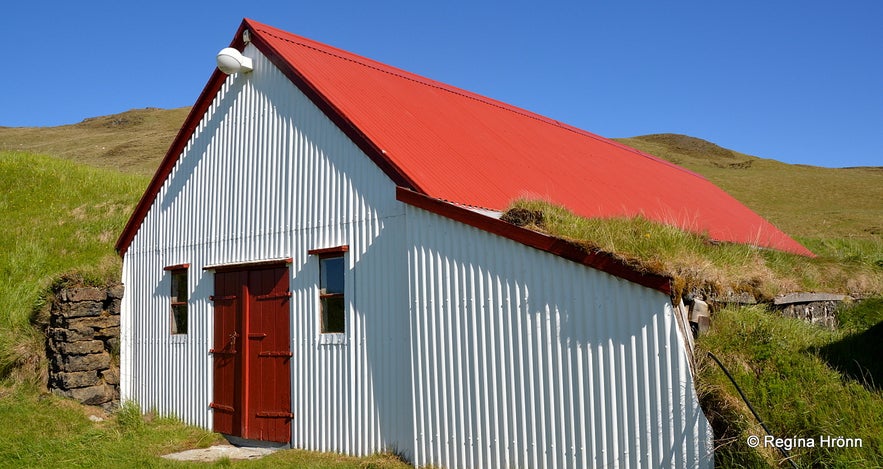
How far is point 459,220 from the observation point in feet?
28.5

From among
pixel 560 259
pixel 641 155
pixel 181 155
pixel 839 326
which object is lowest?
pixel 839 326

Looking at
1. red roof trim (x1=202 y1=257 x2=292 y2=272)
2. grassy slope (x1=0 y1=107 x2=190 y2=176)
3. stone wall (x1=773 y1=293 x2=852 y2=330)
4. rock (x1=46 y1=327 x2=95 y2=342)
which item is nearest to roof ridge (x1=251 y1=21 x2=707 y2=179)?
red roof trim (x1=202 y1=257 x2=292 y2=272)

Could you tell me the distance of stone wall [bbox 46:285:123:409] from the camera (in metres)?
13.2

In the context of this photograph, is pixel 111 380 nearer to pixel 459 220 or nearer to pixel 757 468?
pixel 459 220

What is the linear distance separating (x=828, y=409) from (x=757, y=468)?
0.82m

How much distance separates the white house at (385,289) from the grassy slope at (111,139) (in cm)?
2656

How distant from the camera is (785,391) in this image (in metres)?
6.61

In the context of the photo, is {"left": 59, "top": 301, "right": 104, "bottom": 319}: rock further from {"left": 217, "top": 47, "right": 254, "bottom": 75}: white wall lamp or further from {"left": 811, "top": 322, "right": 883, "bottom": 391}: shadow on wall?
{"left": 811, "top": 322, "right": 883, "bottom": 391}: shadow on wall

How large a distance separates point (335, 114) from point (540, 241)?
4002 mm

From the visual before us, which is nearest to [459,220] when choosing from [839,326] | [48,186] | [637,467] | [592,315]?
[592,315]

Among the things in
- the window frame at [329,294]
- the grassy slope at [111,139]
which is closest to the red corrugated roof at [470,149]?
the window frame at [329,294]

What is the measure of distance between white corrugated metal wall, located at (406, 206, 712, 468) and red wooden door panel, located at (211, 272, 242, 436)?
3.65m

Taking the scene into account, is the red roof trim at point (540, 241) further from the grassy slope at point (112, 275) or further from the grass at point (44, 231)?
the grass at point (44, 231)

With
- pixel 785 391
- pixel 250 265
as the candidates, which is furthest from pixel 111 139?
pixel 785 391
